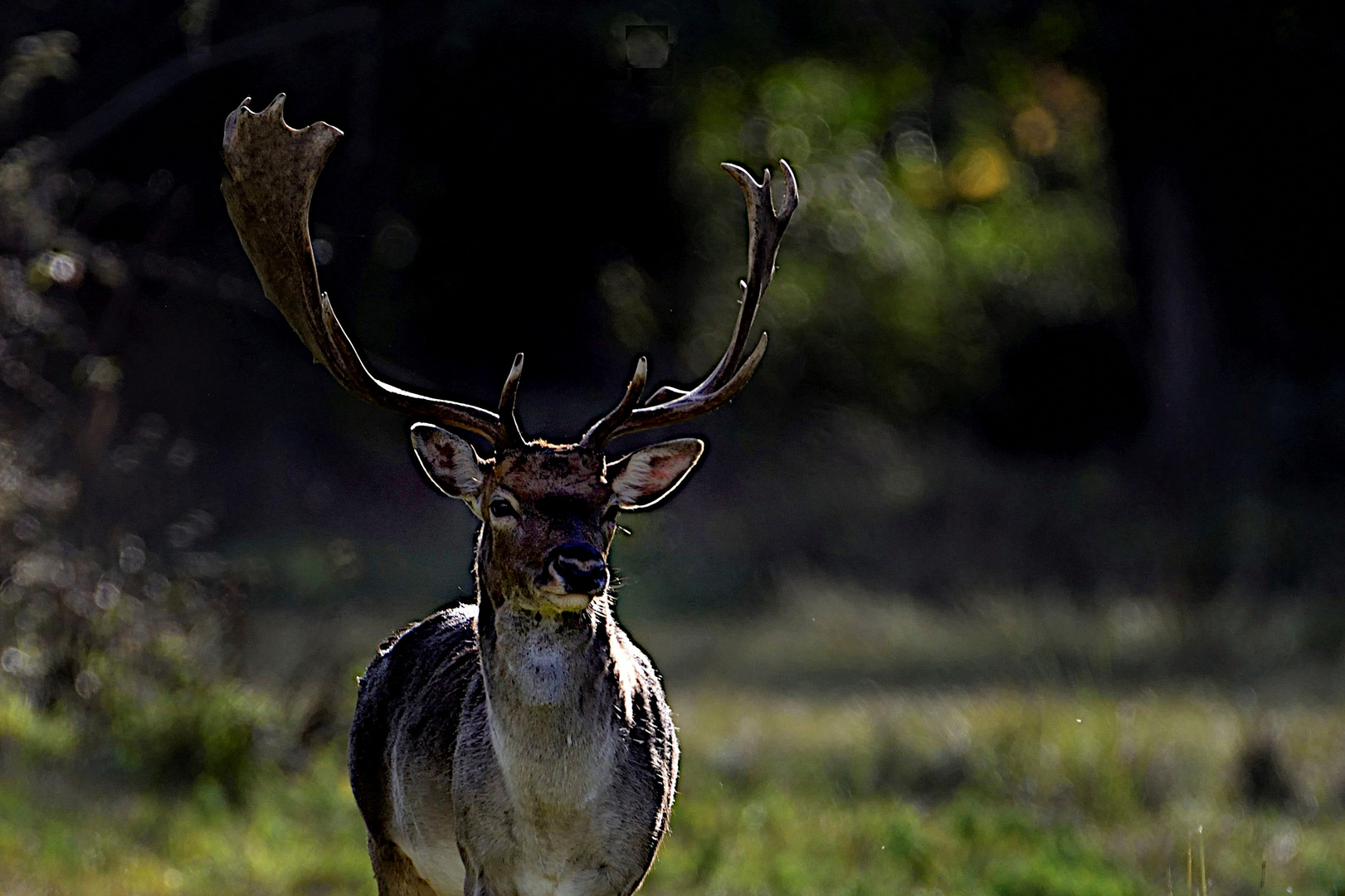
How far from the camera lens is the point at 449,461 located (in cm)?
646

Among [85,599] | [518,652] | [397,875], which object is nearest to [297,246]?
[518,652]

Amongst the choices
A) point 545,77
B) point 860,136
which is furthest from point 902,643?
point 860,136

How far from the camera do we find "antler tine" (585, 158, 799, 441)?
264 inches

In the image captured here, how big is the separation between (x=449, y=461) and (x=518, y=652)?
689 millimetres

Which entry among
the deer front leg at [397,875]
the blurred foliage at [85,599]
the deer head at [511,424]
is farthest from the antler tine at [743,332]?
the blurred foliage at [85,599]

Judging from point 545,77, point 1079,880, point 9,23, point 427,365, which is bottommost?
point 427,365

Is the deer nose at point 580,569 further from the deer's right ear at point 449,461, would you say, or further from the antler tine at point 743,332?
the antler tine at point 743,332

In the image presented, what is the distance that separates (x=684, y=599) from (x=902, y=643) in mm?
3056

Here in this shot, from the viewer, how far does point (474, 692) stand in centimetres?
655

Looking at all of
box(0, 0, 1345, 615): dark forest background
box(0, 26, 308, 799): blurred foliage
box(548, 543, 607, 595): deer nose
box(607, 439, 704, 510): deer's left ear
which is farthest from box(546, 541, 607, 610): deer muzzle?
box(0, 0, 1345, 615): dark forest background

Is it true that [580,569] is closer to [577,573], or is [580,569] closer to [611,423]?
[577,573]

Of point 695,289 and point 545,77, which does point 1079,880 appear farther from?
point 695,289

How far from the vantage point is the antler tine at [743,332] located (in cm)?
671

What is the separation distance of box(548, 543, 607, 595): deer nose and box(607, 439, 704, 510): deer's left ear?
0.53 meters
